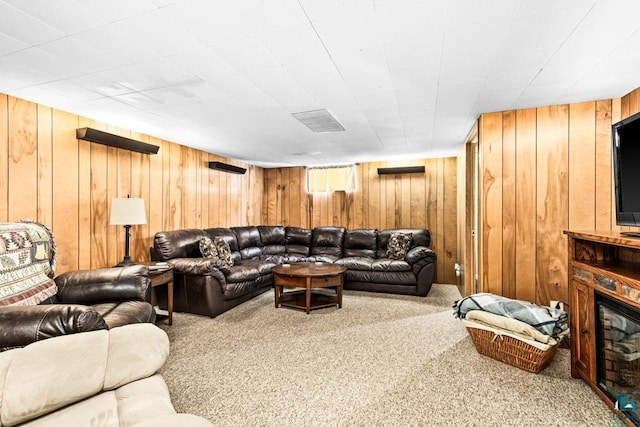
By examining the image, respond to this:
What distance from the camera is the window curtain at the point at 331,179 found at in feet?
19.7

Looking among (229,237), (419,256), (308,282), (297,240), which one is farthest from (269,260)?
(419,256)

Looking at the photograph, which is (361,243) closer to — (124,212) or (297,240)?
(297,240)

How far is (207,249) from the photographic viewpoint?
13.5ft

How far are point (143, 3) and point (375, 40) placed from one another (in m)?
1.26

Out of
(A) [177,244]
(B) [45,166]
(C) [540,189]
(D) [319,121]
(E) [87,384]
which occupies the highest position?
(D) [319,121]

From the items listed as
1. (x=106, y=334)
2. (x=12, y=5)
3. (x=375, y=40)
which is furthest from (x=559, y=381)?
(x=12, y=5)

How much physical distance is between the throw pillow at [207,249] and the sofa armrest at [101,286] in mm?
1443

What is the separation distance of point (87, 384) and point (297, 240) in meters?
4.87

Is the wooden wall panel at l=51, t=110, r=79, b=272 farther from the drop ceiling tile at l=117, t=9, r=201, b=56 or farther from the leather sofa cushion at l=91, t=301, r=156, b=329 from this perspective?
the drop ceiling tile at l=117, t=9, r=201, b=56

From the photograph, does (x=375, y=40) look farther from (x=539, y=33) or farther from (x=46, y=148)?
(x=46, y=148)

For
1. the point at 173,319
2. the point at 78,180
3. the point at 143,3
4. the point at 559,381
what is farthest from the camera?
the point at 173,319

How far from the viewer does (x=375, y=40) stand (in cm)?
183

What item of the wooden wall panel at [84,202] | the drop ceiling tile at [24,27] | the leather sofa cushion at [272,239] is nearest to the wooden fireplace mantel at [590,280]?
the drop ceiling tile at [24,27]

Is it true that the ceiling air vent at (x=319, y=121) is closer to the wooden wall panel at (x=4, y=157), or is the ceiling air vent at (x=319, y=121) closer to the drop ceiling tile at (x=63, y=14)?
the drop ceiling tile at (x=63, y=14)
